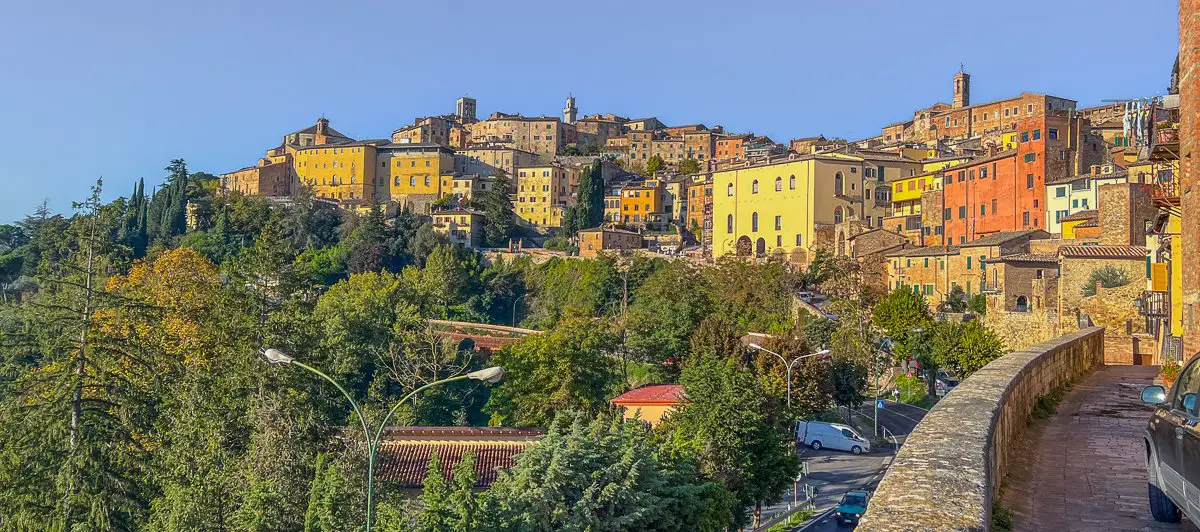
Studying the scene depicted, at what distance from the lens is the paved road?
101 ft

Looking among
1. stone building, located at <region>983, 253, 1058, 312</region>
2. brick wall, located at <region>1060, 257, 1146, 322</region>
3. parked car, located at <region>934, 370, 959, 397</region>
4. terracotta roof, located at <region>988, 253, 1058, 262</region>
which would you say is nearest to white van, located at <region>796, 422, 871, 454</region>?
brick wall, located at <region>1060, 257, 1146, 322</region>

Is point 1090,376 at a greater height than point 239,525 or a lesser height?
greater

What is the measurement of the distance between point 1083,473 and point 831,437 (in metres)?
29.7

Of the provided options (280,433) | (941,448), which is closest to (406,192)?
(280,433)

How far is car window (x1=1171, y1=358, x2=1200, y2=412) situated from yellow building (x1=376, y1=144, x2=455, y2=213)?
372 ft

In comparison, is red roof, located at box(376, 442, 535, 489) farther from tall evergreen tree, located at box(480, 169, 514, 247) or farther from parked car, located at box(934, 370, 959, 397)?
tall evergreen tree, located at box(480, 169, 514, 247)

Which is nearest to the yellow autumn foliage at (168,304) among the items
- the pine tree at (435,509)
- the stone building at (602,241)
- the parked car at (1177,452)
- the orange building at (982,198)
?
the pine tree at (435,509)

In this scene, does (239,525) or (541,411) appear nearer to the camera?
(239,525)

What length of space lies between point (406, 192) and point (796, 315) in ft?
234

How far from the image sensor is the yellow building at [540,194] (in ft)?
376

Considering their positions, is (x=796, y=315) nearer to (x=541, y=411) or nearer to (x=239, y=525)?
(x=541, y=411)

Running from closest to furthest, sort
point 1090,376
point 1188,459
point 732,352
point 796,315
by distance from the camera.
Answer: point 1188,459 < point 1090,376 < point 732,352 < point 796,315

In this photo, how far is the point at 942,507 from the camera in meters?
5.31

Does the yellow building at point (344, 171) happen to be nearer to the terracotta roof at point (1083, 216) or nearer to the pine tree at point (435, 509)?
the terracotta roof at point (1083, 216)
